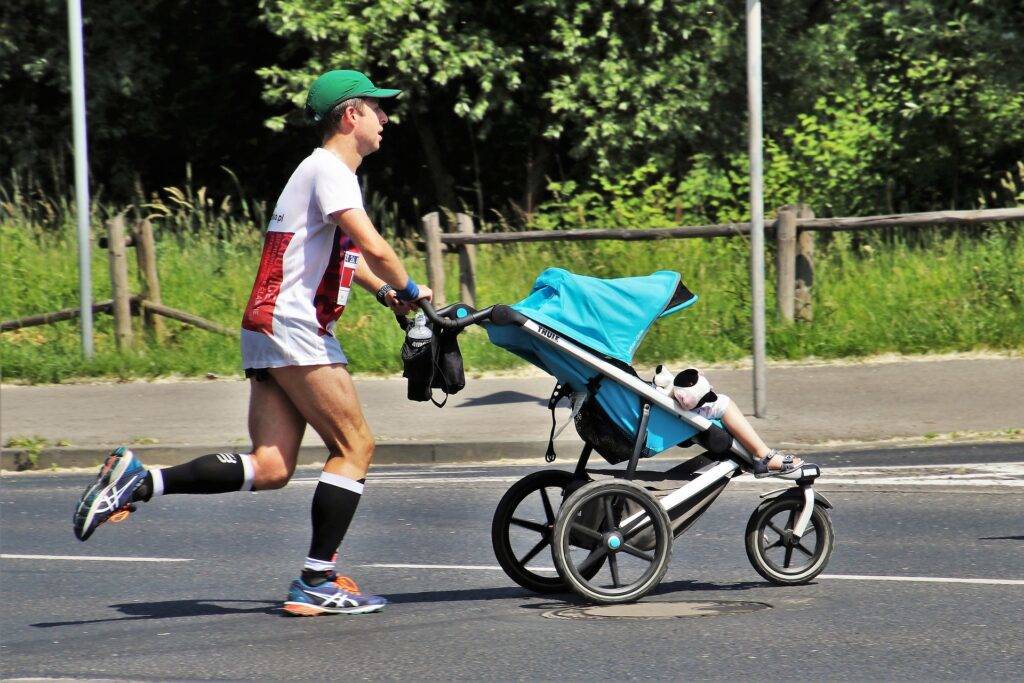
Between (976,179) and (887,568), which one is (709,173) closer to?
(976,179)

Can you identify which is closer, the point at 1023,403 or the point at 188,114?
the point at 1023,403

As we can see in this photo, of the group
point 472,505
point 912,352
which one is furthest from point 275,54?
point 472,505

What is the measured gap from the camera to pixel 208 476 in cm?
591

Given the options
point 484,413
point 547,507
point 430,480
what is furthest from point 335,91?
point 484,413

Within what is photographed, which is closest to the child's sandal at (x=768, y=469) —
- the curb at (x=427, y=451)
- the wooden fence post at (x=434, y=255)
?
the curb at (x=427, y=451)

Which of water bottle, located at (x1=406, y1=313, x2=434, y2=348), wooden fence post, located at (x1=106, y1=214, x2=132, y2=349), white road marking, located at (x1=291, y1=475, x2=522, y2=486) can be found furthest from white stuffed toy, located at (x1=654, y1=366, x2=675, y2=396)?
wooden fence post, located at (x1=106, y1=214, x2=132, y2=349)

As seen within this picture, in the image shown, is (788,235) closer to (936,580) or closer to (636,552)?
(936,580)

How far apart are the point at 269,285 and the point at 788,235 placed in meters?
8.79

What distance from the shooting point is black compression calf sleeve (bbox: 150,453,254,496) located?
5.90 meters

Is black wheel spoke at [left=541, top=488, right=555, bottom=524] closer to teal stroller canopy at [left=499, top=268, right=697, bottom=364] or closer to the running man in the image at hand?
teal stroller canopy at [left=499, top=268, right=697, bottom=364]

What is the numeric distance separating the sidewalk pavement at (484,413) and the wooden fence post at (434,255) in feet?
4.93

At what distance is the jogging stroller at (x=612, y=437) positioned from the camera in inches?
239

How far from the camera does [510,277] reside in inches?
637

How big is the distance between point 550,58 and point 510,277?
642 cm
